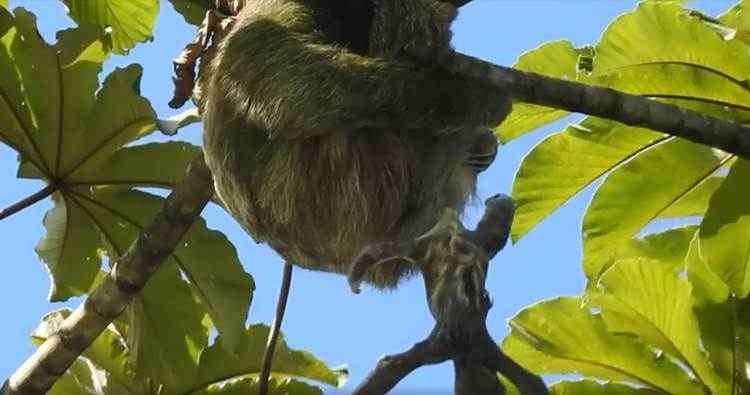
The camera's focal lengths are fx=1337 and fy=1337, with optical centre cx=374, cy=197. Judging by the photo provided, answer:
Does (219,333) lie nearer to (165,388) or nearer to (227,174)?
(165,388)

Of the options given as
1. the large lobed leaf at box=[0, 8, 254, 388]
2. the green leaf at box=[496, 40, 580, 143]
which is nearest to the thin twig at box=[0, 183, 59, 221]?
the large lobed leaf at box=[0, 8, 254, 388]

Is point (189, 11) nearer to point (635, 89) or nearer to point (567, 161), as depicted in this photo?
point (567, 161)

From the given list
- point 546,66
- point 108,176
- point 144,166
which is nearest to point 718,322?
point 546,66

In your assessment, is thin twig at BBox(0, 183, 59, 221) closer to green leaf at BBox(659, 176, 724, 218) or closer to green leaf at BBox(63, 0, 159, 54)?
green leaf at BBox(63, 0, 159, 54)

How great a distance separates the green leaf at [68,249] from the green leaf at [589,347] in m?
1.67

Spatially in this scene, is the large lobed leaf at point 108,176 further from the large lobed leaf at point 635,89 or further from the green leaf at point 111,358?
the large lobed leaf at point 635,89

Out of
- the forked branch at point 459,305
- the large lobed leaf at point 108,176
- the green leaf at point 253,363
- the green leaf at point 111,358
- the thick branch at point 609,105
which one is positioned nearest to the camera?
the forked branch at point 459,305

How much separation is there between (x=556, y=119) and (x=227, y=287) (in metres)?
1.42

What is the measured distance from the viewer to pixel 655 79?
15.4 ft

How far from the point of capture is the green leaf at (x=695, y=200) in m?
5.12

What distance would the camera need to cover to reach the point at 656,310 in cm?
489

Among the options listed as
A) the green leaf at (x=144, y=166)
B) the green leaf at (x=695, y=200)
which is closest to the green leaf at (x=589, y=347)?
the green leaf at (x=695, y=200)

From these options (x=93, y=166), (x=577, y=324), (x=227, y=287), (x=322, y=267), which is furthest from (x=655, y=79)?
(x=93, y=166)

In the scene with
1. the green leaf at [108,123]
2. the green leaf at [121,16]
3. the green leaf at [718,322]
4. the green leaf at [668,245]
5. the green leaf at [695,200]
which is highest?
the green leaf at [121,16]
